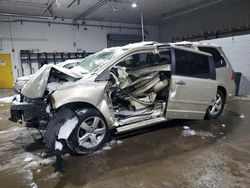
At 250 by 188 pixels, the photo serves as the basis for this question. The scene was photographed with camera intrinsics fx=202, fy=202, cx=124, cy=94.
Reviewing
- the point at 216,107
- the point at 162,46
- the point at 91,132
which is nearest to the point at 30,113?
the point at 91,132

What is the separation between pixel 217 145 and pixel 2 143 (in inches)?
145

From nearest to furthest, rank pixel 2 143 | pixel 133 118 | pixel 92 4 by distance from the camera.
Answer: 1. pixel 133 118
2. pixel 2 143
3. pixel 92 4

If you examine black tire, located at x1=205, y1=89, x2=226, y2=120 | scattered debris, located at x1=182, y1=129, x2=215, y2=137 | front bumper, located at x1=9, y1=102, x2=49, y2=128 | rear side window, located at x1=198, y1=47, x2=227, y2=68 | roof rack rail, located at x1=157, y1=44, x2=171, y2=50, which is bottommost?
scattered debris, located at x1=182, y1=129, x2=215, y2=137

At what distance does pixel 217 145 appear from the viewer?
319 cm

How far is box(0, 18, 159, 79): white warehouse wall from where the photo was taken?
11539 millimetres

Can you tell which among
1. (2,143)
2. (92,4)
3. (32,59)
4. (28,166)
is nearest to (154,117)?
(28,166)

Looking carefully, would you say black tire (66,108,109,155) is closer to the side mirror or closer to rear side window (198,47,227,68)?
the side mirror

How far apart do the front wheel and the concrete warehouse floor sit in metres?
0.38

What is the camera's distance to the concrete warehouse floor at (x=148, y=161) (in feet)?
7.67

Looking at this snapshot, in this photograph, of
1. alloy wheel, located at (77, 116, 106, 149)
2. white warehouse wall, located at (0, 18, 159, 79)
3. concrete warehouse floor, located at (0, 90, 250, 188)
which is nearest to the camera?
concrete warehouse floor, located at (0, 90, 250, 188)

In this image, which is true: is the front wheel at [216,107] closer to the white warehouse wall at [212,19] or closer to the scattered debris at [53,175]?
the scattered debris at [53,175]

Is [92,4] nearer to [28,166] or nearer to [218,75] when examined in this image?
[218,75]

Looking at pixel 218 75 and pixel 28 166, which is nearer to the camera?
pixel 28 166

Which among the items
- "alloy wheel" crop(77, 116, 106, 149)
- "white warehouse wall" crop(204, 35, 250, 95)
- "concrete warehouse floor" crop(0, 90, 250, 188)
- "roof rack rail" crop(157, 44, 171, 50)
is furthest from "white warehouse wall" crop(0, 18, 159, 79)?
"alloy wheel" crop(77, 116, 106, 149)
